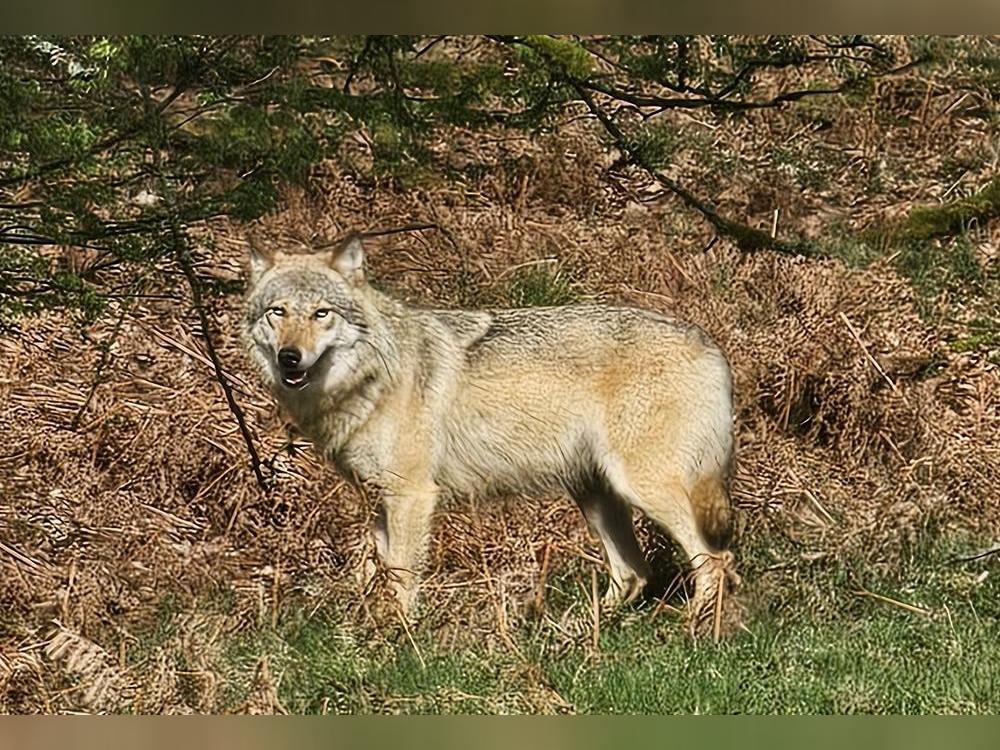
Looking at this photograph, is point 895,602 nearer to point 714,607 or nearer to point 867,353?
→ point 714,607

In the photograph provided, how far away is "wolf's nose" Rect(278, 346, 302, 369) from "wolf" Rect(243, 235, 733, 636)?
86mm

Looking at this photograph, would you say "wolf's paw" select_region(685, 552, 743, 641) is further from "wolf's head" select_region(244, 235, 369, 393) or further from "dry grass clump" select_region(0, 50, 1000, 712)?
"wolf's head" select_region(244, 235, 369, 393)

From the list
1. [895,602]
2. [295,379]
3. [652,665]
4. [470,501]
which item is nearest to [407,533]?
[470,501]

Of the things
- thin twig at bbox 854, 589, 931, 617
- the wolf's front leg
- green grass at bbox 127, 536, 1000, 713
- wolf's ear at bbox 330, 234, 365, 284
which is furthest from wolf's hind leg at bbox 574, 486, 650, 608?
wolf's ear at bbox 330, 234, 365, 284

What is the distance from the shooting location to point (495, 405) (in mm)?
6688

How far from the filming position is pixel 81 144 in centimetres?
707

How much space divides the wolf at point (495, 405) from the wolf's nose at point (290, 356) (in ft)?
0.28

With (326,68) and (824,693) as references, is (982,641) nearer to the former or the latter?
(824,693)

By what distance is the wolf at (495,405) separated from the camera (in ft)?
21.5

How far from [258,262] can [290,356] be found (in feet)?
1.62

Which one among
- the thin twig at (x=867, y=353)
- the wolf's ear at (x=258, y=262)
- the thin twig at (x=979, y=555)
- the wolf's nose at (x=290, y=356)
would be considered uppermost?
the wolf's ear at (x=258, y=262)

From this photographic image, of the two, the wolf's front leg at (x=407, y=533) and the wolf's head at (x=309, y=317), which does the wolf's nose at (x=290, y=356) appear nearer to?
the wolf's head at (x=309, y=317)

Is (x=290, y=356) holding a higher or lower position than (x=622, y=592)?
higher

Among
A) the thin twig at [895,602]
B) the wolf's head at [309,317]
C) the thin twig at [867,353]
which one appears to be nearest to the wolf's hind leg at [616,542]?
the thin twig at [895,602]
